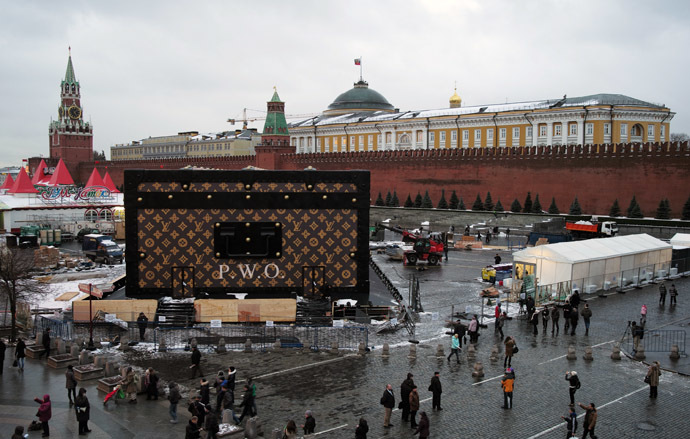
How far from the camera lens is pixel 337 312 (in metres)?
19.0

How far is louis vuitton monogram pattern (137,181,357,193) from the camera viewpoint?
19.6m

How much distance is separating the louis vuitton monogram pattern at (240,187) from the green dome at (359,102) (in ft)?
223

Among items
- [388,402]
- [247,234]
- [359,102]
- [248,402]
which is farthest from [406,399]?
[359,102]

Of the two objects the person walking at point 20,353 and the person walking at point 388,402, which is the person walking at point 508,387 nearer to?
the person walking at point 388,402

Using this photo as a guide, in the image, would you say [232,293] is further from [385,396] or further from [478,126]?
[478,126]

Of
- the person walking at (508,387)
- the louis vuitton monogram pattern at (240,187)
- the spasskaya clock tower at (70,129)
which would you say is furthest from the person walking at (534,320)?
the spasskaya clock tower at (70,129)

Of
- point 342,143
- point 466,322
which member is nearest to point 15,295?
point 466,322

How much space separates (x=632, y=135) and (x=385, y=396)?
53.4 metres

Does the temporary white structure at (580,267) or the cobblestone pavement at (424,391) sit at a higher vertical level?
the temporary white structure at (580,267)

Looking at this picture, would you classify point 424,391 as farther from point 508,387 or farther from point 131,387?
point 131,387

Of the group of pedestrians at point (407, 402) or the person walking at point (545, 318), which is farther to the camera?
the person walking at point (545, 318)

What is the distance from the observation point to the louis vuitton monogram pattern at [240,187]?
1961 cm

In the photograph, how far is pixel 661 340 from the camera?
17.1 m

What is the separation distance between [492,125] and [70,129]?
210 feet
